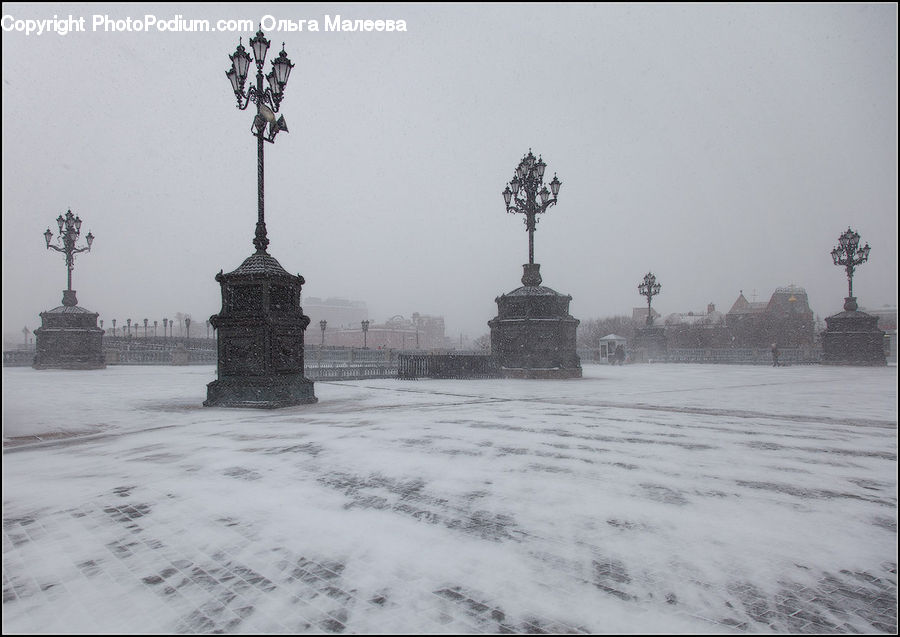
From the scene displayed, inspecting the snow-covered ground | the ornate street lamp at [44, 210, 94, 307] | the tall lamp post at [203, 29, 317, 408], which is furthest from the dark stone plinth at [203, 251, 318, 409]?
the ornate street lamp at [44, 210, 94, 307]

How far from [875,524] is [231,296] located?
9731 mm

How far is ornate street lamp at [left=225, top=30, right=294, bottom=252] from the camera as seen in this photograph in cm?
1005

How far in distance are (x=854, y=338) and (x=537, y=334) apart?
21686mm

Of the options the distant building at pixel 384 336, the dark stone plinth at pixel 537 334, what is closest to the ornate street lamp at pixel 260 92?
the dark stone plinth at pixel 537 334

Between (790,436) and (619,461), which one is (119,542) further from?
(790,436)

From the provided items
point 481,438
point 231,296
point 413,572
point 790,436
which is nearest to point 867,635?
point 413,572

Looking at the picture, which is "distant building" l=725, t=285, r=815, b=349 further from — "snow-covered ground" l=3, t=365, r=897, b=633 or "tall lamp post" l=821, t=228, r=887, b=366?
"snow-covered ground" l=3, t=365, r=897, b=633

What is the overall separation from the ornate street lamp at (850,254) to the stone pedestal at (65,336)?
39297 mm

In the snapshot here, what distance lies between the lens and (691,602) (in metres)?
2.30

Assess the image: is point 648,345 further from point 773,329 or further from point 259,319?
point 773,329

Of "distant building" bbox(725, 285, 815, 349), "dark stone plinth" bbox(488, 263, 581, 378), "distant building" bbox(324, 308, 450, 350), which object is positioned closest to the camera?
"dark stone plinth" bbox(488, 263, 581, 378)

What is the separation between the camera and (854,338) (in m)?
28.5

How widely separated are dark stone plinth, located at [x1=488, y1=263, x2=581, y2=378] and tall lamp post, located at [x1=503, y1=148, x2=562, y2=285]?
1.31 metres

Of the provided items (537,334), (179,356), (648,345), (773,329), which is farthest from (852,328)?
(773,329)
